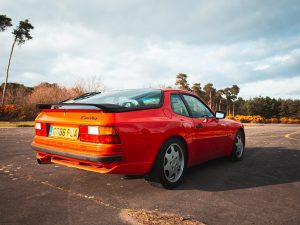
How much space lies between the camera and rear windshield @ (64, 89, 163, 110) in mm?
3268

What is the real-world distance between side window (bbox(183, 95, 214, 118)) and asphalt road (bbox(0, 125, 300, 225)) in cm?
Result: 99

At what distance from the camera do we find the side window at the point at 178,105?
3.70 m

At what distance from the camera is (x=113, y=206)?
9.00 feet

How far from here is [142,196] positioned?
3096 mm

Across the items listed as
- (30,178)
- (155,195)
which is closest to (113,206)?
(155,195)

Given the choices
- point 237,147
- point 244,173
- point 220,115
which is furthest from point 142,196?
point 237,147

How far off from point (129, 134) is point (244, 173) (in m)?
2.44

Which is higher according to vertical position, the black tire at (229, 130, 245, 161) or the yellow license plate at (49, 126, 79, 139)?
the yellow license plate at (49, 126, 79, 139)

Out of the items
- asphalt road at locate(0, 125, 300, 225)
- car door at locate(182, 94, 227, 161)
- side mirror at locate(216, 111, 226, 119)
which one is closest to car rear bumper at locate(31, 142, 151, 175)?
asphalt road at locate(0, 125, 300, 225)

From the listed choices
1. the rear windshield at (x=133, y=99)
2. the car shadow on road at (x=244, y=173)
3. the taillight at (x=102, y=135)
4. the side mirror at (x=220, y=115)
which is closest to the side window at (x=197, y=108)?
the side mirror at (x=220, y=115)

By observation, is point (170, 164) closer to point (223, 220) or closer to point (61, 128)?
point (223, 220)

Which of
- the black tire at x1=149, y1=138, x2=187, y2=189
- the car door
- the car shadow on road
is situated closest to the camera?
the black tire at x1=149, y1=138, x2=187, y2=189

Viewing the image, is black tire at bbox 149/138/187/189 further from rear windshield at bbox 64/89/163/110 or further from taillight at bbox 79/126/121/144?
taillight at bbox 79/126/121/144

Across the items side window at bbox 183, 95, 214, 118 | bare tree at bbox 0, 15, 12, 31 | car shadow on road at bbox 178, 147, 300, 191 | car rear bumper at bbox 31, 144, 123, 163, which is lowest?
car shadow on road at bbox 178, 147, 300, 191
